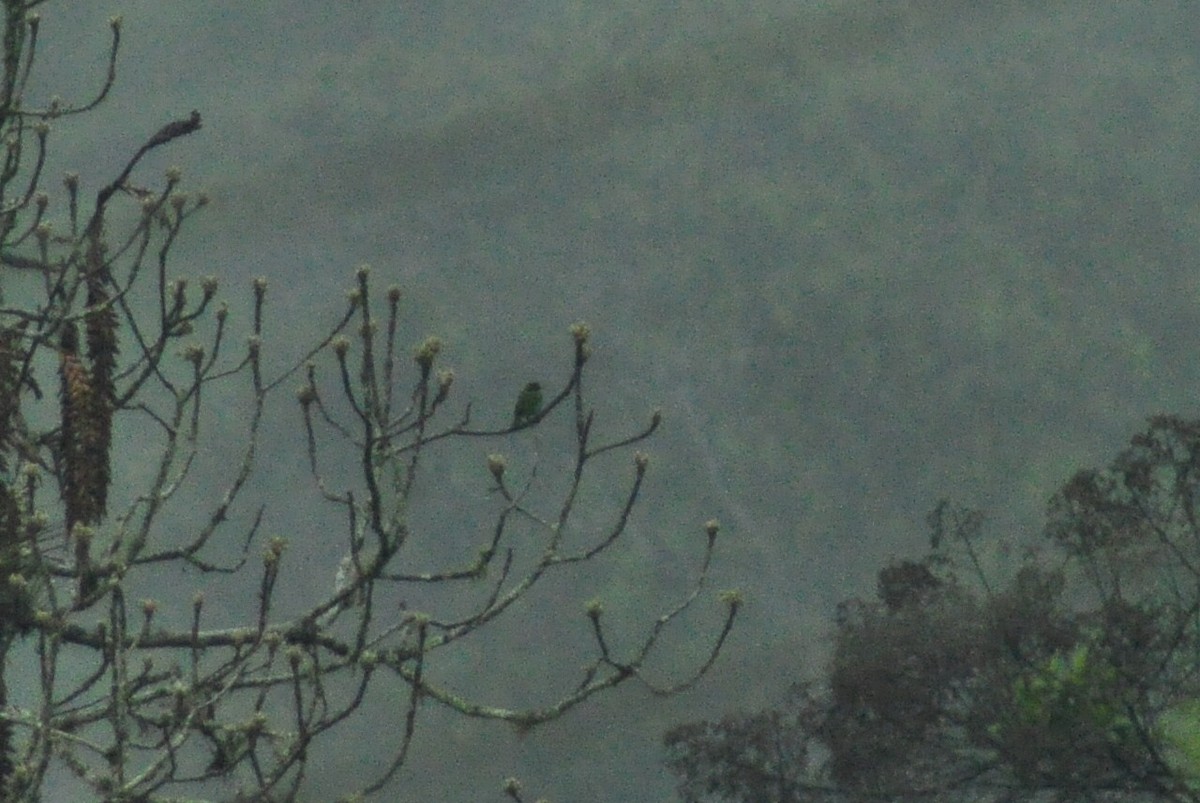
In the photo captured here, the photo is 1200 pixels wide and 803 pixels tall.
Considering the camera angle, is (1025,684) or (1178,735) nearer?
(1178,735)

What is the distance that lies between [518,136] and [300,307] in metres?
0.56

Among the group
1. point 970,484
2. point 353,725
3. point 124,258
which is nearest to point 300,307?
point 124,258

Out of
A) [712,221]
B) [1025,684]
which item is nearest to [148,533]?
[1025,684]

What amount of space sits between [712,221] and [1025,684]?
53.8 inches

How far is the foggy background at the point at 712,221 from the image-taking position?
3652mm

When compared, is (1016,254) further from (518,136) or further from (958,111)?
(518,136)

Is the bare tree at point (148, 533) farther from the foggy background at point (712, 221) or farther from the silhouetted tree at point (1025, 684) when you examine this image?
the foggy background at point (712, 221)

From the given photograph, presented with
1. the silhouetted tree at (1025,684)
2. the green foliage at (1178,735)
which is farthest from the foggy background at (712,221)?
the green foliage at (1178,735)

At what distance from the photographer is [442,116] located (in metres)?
3.82

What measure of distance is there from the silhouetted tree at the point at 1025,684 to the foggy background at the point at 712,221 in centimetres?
51

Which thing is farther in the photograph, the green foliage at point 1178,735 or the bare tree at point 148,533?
the green foliage at point 1178,735

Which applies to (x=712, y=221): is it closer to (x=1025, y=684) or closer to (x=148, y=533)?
(x=1025, y=684)

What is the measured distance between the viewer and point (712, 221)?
389cm

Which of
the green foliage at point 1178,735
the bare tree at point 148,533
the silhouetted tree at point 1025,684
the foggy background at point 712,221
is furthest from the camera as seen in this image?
the foggy background at point 712,221
